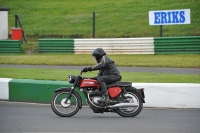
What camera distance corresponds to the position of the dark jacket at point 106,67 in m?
11.9

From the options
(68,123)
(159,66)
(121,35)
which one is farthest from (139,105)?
(121,35)

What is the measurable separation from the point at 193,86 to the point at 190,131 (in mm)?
3732

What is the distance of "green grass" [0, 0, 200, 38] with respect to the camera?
30.4m

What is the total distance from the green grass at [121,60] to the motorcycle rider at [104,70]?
31.8ft

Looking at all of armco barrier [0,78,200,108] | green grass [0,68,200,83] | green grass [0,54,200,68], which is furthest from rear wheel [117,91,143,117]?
green grass [0,54,200,68]

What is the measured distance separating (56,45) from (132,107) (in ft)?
49.4

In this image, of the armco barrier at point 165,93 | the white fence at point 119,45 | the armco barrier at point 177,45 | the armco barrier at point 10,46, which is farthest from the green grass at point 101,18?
the armco barrier at point 165,93

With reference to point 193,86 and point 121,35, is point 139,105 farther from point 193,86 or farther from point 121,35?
point 121,35

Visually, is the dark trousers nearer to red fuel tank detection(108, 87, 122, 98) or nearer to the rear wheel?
red fuel tank detection(108, 87, 122, 98)

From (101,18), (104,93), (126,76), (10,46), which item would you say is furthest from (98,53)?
(101,18)

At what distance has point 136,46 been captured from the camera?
82.8 ft

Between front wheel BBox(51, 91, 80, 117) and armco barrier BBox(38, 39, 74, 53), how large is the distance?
1414 centimetres

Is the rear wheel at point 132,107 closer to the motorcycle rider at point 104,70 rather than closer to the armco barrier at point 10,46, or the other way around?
the motorcycle rider at point 104,70

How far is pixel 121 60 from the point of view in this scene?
23.6 meters
